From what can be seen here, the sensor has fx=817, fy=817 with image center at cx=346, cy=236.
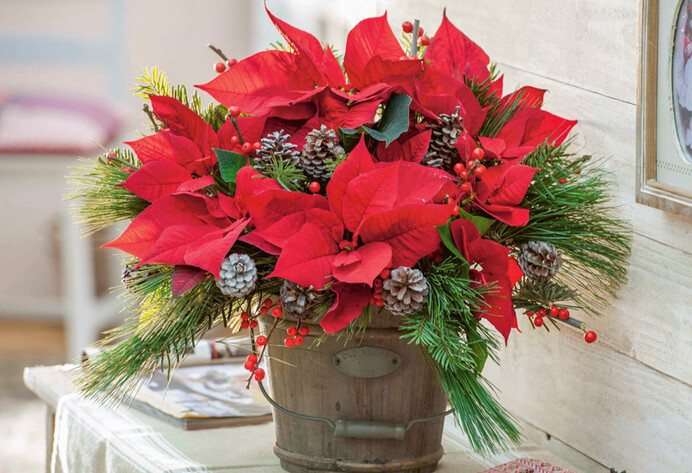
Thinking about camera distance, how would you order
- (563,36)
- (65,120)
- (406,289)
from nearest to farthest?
(406,289)
(563,36)
(65,120)

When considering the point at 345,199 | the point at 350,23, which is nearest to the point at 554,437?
the point at 345,199

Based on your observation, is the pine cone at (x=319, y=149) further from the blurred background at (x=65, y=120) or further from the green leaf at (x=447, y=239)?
the blurred background at (x=65, y=120)

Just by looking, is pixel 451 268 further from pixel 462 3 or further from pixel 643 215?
pixel 462 3

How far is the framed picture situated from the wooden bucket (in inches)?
9.0

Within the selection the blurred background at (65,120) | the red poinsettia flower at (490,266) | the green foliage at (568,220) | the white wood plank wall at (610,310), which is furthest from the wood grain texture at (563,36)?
the blurred background at (65,120)

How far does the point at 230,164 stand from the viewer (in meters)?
0.60

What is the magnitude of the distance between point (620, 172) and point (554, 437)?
11.1 inches

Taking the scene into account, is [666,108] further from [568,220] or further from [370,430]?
[370,430]

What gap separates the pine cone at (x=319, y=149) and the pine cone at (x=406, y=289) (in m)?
0.10

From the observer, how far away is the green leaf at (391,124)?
1.91ft

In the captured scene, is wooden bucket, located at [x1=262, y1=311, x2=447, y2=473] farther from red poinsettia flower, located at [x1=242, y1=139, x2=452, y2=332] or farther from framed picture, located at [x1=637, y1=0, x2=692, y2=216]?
framed picture, located at [x1=637, y1=0, x2=692, y2=216]

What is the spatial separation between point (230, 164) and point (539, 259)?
0.24 m

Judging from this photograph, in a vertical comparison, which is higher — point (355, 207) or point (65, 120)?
point (65, 120)

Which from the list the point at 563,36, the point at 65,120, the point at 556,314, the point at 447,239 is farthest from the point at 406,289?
the point at 65,120
